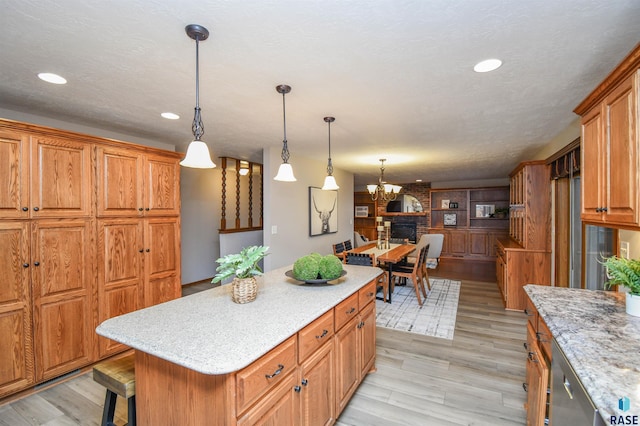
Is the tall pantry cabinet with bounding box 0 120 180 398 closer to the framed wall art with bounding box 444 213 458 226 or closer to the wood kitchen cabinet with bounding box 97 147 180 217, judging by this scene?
the wood kitchen cabinet with bounding box 97 147 180 217

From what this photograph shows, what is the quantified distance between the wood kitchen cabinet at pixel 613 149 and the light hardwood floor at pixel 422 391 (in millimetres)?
1525

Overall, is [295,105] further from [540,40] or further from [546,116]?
[546,116]

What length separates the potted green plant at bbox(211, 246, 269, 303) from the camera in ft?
5.43

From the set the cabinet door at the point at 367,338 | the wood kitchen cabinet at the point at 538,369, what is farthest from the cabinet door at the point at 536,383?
the cabinet door at the point at 367,338

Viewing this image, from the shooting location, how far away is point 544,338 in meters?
1.53

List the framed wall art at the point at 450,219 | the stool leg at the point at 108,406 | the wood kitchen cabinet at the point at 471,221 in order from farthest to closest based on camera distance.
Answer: the framed wall art at the point at 450,219 → the wood kitchen cabinet at the point at 471,221 → the stool leg at the point at 108,406

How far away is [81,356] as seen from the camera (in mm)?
2594

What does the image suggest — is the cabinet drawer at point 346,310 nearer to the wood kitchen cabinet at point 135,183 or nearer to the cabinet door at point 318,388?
the cabinet door at point 318,388

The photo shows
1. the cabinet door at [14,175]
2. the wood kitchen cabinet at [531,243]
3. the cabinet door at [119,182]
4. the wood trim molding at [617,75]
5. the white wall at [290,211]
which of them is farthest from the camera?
the white wall at [290,211]

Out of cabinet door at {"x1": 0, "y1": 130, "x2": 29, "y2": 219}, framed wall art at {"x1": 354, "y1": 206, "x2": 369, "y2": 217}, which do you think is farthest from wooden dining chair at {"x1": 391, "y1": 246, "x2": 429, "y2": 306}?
framed wall art at {"x1": 354, "y1": 206, "x2": 369, "y2": 217}

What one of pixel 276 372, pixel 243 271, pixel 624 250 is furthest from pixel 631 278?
pixel 243 271

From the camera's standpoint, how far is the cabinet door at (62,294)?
2.36 m

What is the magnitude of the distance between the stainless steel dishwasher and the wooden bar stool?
6.25 feet

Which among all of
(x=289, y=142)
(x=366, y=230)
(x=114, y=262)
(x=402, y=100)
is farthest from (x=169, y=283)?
(x=366, y=230)
